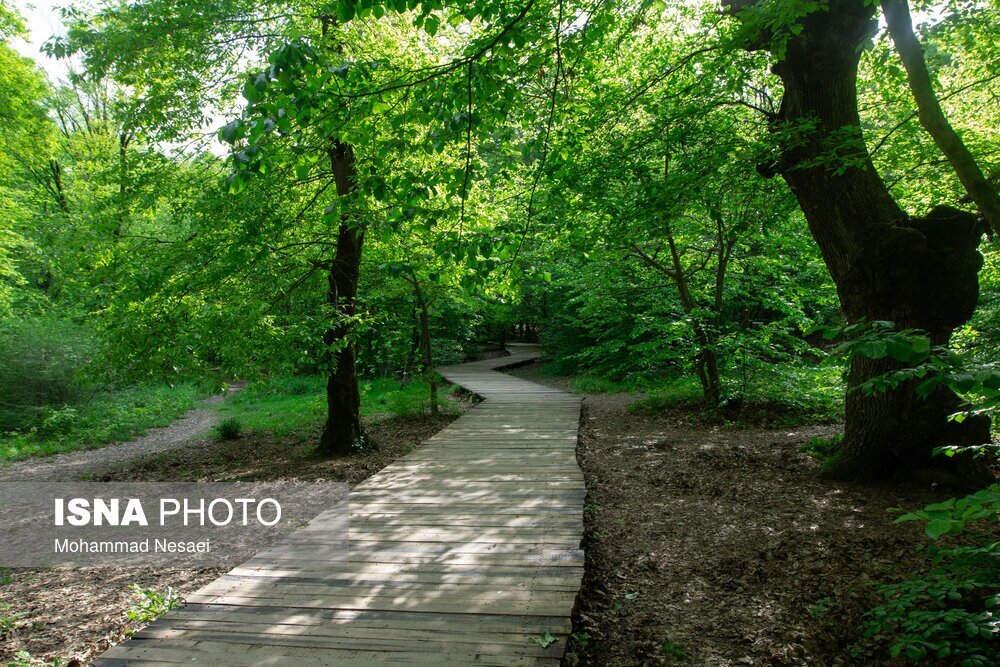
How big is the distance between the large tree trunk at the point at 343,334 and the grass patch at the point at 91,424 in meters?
5.20

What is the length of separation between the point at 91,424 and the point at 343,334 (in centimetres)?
756

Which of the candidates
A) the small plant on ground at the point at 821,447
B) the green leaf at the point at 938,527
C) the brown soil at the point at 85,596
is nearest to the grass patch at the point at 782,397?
the small plant on ground at the point at 821,447

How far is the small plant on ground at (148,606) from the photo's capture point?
129 inches

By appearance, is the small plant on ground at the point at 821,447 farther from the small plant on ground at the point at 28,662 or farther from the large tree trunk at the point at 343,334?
the small plant on ground at the point at 28,662

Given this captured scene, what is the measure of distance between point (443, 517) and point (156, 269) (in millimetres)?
4935

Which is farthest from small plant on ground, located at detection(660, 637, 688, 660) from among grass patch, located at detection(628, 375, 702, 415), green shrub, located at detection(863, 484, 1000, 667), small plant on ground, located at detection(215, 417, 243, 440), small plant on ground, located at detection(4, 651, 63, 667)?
small plant on ground, located at detection(215, 417, 243, 440)

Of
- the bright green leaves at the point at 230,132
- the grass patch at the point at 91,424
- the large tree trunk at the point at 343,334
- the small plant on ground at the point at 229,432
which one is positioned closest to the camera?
the bright green leaves at the point at 230,132

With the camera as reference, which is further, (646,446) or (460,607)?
(646,446)

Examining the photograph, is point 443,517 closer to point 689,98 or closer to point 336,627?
point 336,627

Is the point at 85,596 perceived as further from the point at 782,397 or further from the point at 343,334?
the point at 782,397

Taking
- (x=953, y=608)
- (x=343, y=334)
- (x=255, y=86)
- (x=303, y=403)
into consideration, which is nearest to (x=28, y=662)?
(x=255, y=86)

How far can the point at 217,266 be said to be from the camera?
22.4 ft

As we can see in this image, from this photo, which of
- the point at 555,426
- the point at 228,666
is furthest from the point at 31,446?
the point at 228,666

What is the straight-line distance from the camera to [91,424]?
1150cm
